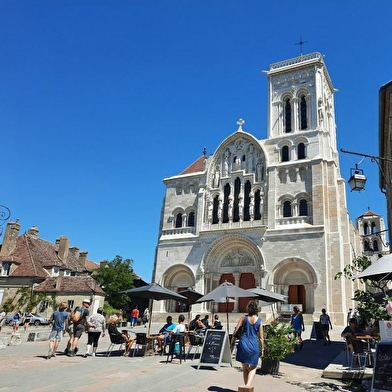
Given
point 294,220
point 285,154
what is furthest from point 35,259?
point 285,154

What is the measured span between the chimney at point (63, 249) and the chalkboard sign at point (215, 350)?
31.0 metres

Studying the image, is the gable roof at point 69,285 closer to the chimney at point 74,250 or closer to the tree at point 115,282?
the tree at point 115,282

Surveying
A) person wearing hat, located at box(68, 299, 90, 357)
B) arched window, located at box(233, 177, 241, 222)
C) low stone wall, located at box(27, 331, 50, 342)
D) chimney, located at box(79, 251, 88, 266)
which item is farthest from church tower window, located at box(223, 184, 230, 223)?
person wearing hat, located at box(68, 299, 90, 357)

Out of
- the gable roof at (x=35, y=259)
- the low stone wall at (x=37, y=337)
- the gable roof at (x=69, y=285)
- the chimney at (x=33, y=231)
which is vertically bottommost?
the low stone wall at (x=37, y=337)

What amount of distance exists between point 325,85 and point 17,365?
35727 millimetres

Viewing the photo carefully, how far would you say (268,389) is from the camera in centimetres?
691

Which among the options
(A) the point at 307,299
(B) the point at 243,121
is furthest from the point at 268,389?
(B) the point at 243,121

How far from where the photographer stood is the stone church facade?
26703 millimetres

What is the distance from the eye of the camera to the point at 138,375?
7914 millimetres

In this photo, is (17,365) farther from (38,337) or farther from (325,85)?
(325,85)

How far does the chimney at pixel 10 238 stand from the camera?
112 feet

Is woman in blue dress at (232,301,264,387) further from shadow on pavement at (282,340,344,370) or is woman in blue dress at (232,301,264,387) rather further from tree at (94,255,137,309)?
tree at (94,255,137,309)

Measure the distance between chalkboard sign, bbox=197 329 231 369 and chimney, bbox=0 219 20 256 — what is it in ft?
100

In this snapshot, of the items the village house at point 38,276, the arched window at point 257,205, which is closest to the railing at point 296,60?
the arched window at point 257,205
